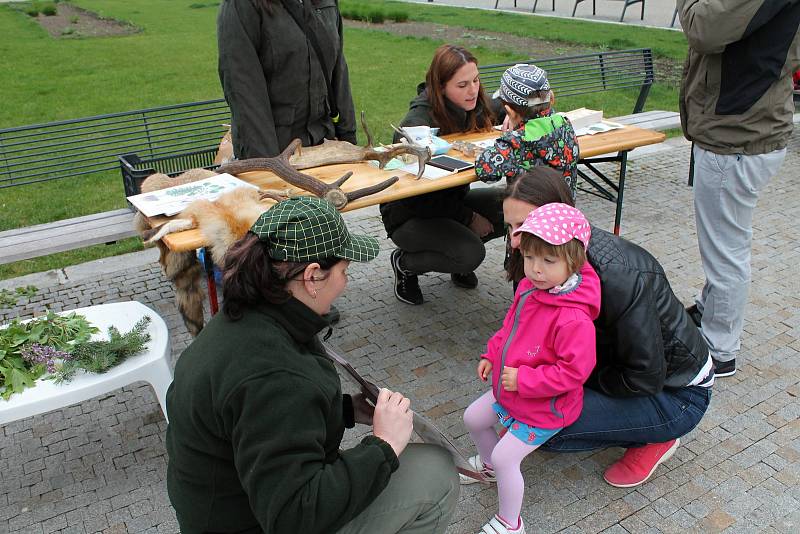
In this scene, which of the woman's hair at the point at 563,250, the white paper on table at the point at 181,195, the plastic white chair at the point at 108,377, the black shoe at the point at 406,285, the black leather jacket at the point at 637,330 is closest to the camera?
the woman's hair at the point at 563,250

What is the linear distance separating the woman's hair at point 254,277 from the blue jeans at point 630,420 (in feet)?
4.73

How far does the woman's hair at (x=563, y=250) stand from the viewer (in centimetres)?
260

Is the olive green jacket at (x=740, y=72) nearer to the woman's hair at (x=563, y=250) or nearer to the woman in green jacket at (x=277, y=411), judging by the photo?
the woman's hair at (x=563, y=250)

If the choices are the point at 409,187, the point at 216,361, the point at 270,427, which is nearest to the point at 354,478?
the point at 270,427

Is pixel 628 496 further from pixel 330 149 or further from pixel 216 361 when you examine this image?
pixel 330 149

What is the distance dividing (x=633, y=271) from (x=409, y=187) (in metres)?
1.43

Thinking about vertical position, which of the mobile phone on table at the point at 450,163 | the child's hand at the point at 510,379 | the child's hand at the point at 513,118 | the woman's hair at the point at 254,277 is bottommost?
the child's hand at the point at 510,379

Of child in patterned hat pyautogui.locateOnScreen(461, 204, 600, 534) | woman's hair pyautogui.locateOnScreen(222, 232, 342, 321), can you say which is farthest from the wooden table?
woman's hair pyautogui.locateOnScreen(222, 232, 342, 321)

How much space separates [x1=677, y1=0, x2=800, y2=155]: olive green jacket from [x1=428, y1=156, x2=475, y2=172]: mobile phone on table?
118 cm

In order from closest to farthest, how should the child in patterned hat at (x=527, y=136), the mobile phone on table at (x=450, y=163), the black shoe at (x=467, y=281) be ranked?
1. the child in patterned hat at (x=527, y=136)
2. the mobile phone on table at (x=450, y=163)
3. the black shoe at (x=467, y=281)

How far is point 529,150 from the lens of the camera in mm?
3859

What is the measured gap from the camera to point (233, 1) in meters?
3.96

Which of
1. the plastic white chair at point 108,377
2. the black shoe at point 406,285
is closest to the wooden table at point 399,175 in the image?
the plastic white chair at point 108,377

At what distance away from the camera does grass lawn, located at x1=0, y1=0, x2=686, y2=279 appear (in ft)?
22.9
